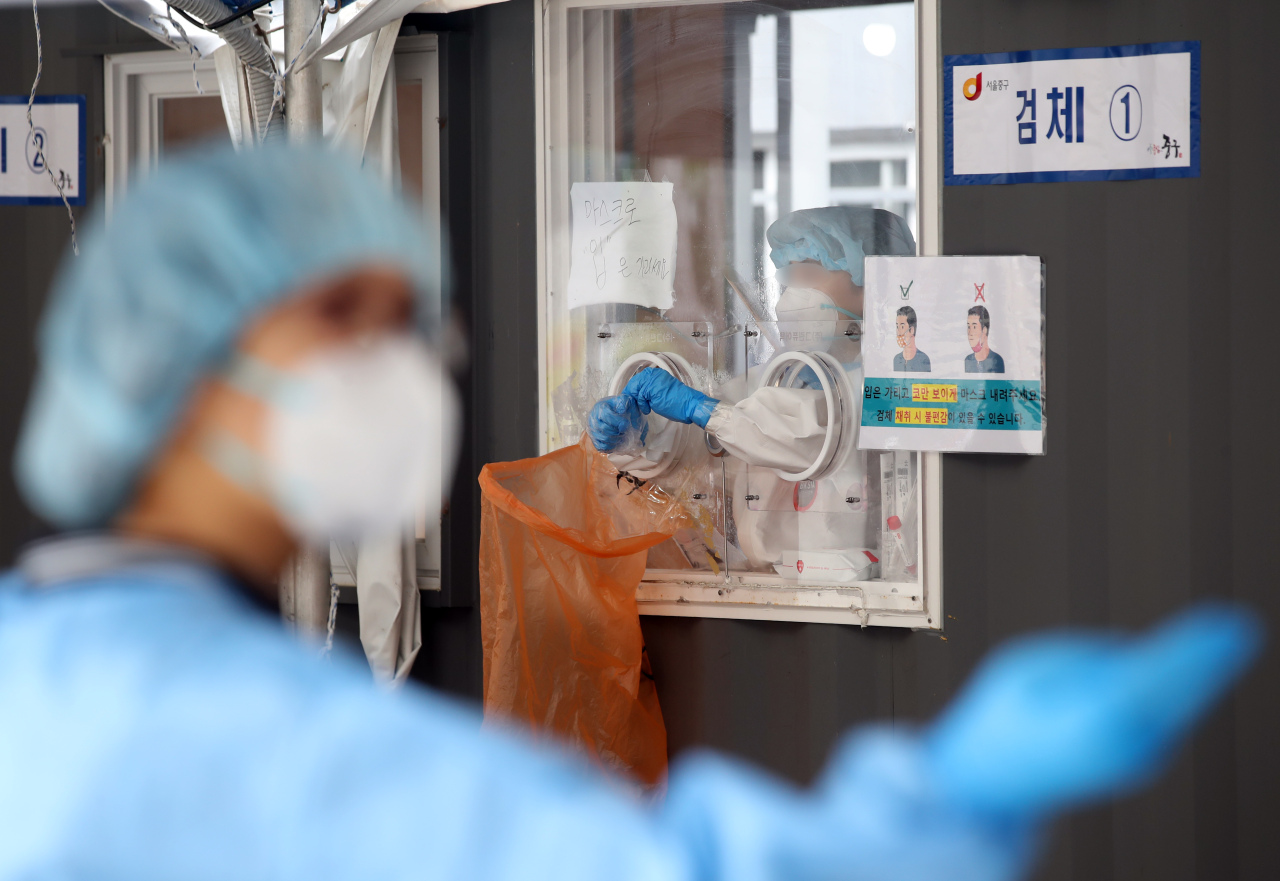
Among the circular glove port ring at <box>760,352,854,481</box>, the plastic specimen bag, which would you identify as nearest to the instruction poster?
the circular glove port ring at <box>760,352,854,481</box>

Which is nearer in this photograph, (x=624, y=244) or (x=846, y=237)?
(x=846, y=237)

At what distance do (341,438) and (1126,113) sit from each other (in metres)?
2.06

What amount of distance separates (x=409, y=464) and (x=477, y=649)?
1881 mm

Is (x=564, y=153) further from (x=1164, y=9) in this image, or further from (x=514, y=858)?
(x=514, y=858)

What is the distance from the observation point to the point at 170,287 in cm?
64

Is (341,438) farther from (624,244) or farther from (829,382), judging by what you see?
(624,244)

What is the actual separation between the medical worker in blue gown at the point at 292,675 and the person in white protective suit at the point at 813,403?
61.4 inches

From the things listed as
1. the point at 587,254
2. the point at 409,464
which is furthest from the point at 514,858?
the point at 587,254

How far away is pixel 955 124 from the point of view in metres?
2.25

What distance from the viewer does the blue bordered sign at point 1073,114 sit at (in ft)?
7.08

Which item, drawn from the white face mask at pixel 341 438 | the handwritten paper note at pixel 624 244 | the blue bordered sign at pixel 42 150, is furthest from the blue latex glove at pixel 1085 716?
the blue bordered sign at pixel 42 150

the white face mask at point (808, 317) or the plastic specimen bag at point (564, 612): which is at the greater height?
the white face mask at point (808, 317)

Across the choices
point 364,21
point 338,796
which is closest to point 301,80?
point 364,21

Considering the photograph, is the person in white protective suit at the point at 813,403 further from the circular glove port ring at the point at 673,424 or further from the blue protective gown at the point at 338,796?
the blue protective gown at the point at 338,796
